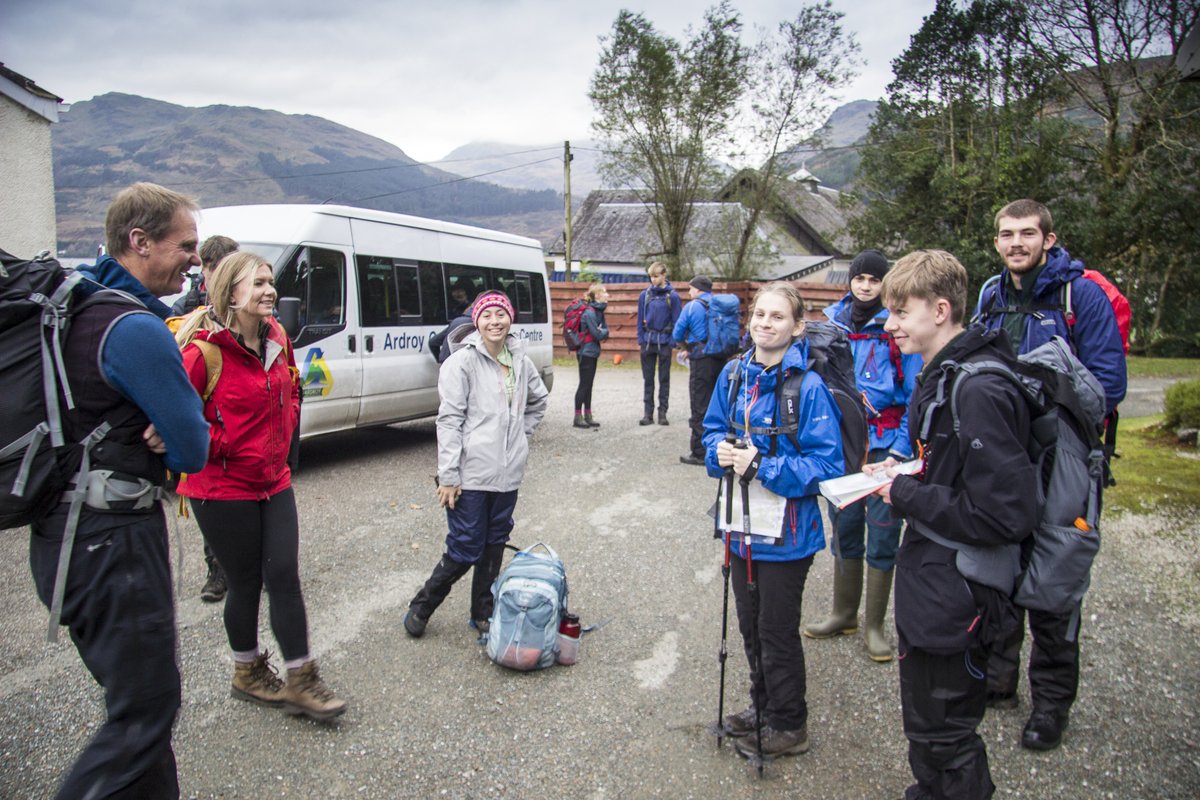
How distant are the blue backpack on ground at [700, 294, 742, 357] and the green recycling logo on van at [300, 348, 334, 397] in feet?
Result: 13.0

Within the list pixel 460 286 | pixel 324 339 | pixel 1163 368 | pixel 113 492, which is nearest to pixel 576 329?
pixel 460 286

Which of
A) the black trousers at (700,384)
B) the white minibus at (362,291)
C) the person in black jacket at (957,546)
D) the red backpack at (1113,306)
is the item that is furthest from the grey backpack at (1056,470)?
the black trousers at (700,384)

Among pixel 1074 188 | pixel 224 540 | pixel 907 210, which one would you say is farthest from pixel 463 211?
pixel 224 540

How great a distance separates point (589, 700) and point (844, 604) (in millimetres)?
1545

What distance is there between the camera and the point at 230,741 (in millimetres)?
3012

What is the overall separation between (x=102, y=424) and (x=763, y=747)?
8.46 feet

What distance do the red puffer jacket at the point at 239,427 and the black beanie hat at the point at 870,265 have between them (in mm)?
2923

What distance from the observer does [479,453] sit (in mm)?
3672

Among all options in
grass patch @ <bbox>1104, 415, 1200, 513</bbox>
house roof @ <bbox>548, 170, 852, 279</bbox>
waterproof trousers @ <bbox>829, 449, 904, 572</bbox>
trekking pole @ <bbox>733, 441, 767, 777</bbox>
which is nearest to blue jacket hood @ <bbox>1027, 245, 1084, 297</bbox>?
waterproof trousers @ <bbox>829, 449, 904, 572</bbox>

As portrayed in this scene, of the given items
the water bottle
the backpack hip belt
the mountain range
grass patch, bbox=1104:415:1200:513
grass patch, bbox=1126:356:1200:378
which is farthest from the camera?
the mountain range

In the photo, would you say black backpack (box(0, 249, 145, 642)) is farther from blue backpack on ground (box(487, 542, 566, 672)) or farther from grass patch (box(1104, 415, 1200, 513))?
grass patch (box(1104, 415, 1200, 513))

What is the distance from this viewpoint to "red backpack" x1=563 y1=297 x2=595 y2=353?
1002cm

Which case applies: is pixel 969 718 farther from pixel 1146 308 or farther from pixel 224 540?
pixel 1146 308

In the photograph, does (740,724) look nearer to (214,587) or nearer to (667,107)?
(214,587)
